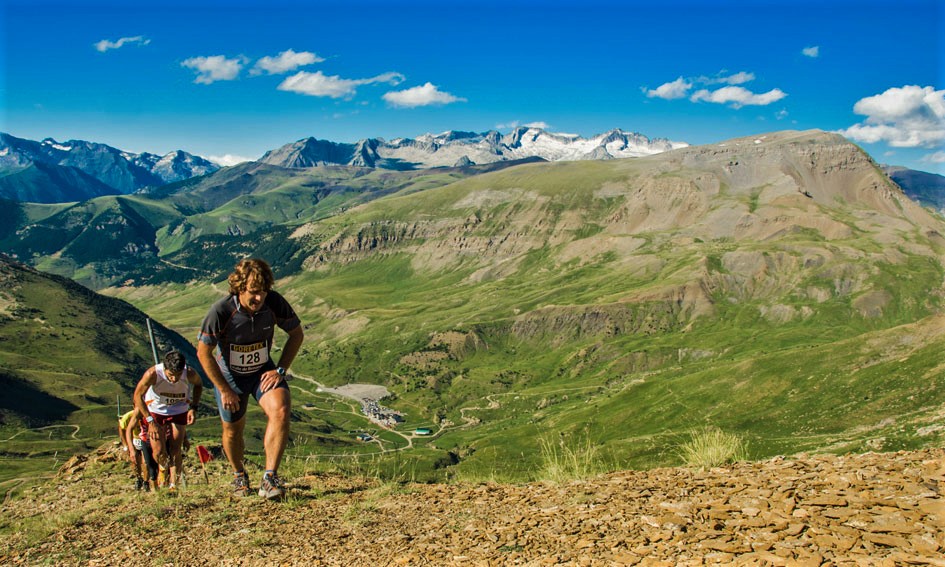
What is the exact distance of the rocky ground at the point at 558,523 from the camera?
692 cm

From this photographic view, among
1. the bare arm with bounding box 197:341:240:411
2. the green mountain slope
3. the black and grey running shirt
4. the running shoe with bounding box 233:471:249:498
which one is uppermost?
the black and grey running shirt

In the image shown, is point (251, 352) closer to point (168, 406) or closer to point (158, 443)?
point (168, 406)

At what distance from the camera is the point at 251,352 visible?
37.2ft

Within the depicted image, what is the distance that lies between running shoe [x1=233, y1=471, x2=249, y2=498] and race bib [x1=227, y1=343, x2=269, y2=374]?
2.56m

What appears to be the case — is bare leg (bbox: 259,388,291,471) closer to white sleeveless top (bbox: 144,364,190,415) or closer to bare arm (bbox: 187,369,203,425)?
white sleeveless top (bbox: 144,364,190,415)

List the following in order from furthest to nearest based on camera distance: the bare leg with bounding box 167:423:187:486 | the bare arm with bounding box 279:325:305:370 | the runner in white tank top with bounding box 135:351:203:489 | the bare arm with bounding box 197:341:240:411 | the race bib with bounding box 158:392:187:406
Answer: the bare leg with bounding box 167:423:187:486 → the race bib with bounding box 158:392:187:406 → the runner in white tank top with bounding box 135:351:203:489 → the bare arm with bounding box 279:325:305:370 → the bare arm with bounding box 197:341:240:411

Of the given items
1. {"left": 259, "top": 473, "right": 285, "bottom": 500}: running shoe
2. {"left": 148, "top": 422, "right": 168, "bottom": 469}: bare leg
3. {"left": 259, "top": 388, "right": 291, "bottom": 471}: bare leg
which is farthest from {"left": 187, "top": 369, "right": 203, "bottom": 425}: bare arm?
{"left": 259, "top": 388, "right": 291, "bottom": 471}: bare leg

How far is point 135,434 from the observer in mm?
15148

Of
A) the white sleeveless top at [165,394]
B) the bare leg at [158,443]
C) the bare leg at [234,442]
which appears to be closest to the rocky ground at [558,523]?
the bare leg at [234,442]

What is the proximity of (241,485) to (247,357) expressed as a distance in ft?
9.78

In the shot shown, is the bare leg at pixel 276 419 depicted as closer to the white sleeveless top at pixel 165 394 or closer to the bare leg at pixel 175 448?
the white sleeveless top at pixel 165 394

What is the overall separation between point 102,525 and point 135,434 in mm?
4552

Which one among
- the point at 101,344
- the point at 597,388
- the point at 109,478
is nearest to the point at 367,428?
the point at 597,388

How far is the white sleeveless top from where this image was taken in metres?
14.3
